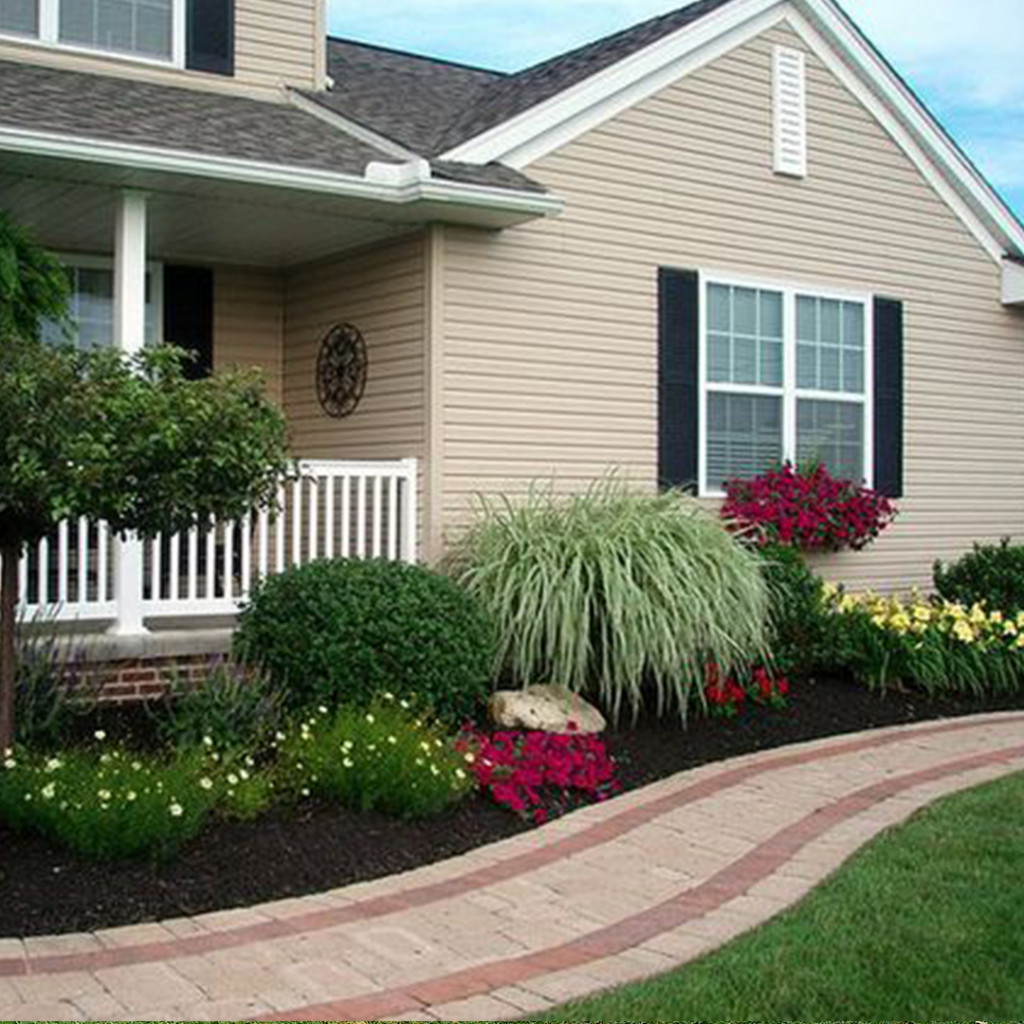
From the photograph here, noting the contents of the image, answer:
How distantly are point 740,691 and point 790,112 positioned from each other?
496 cm

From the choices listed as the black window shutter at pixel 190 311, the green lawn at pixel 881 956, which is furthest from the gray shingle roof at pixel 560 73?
the green lawn at pixel 881 956

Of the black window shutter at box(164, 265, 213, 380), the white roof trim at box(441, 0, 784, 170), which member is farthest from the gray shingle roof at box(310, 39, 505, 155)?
the black window shutter at box(164, 265, 213, 380)

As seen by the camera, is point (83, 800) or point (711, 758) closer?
point (83, 800)

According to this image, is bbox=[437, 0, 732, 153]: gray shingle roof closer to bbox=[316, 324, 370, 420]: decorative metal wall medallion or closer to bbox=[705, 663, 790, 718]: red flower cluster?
bbox=[316, 324, 370, 420]: decorative metal wall medallion

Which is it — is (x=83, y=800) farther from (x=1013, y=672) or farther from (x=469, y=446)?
(x=1013, y=672)

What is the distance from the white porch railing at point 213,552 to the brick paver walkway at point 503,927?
7.69ft

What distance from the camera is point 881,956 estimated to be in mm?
4391

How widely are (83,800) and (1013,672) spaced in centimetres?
700

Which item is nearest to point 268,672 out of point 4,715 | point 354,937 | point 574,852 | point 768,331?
point 4,715

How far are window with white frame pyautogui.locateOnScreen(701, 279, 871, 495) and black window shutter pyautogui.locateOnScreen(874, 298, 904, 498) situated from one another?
0.12m

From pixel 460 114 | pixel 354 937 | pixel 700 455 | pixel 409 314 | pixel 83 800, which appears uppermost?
pixel 460 114

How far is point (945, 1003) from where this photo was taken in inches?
159

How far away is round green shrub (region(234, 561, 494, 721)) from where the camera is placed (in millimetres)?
6949

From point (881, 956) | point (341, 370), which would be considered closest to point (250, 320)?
point (341, 370)
